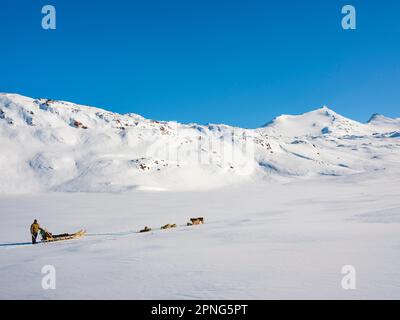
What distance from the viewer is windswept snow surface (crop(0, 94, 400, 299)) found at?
10.6 meters

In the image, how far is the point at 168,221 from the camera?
2869 centimetres

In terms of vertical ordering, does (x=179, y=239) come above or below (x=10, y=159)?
below

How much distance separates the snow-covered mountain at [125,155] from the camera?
6500 centimetres

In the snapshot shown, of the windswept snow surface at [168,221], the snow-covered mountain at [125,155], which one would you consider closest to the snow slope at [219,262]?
the windswept snow surface at [168,221]

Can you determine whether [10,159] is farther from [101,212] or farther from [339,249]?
[339,249]

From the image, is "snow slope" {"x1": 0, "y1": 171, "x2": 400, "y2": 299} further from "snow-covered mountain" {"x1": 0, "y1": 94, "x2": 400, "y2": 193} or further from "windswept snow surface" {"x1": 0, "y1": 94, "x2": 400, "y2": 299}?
"snow-covered mountain" {"x1": 0, "y1": 94, "x2": 400, "y2": 193}

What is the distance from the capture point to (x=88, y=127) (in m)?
82.6

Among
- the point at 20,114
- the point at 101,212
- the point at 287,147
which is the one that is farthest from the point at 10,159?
the point at 287,147

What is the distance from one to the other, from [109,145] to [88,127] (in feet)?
28.1

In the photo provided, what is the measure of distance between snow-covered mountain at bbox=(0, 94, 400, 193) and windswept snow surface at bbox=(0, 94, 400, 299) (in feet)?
1.11

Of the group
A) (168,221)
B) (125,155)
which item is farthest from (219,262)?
(125,155)

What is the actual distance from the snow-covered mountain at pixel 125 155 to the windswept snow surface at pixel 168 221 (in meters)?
0.34

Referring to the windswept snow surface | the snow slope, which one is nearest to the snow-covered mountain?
the windswept snow surface

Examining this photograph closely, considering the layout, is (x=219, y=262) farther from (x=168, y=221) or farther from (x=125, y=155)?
(x=125, y=155)
